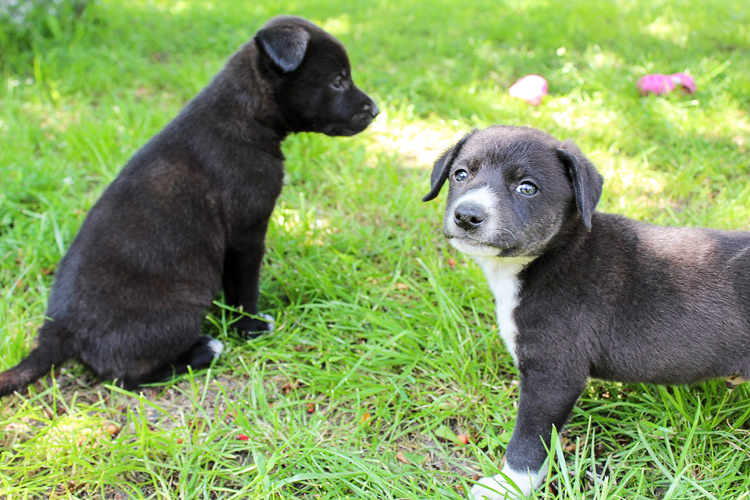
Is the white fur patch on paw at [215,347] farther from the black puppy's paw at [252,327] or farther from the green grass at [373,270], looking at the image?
the black puppy's paw at [252,327]

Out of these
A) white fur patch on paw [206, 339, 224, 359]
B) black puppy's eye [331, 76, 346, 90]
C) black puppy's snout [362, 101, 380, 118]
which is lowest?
white fur patch on paw [206, 339, 224, 359]

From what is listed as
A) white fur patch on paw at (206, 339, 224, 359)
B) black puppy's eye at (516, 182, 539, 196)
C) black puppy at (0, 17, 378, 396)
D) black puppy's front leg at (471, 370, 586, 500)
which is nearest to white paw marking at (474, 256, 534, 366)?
black puppy's front leg at (471, 370, 586, 500)

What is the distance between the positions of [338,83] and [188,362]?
1.86 meters

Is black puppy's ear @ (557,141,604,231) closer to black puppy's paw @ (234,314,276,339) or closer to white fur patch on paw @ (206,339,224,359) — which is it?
black puppy's paw @ (234,314,276,339)

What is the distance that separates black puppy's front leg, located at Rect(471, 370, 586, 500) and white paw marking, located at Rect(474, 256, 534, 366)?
16 cm

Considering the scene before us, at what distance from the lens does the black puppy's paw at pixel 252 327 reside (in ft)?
12.8

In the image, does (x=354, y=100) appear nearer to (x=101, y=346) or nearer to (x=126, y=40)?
(x=101, y=346)

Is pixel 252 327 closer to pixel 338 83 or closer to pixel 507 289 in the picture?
pixel 338 83

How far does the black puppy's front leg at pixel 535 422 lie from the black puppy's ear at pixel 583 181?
66 cm

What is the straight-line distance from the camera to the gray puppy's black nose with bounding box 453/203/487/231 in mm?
2541

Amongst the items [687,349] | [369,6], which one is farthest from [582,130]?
[369,6]

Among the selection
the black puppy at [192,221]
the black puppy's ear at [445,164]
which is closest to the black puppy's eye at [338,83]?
the black puppy at [192,221]

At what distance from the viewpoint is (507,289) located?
2.82 m

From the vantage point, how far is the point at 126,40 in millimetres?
7637
